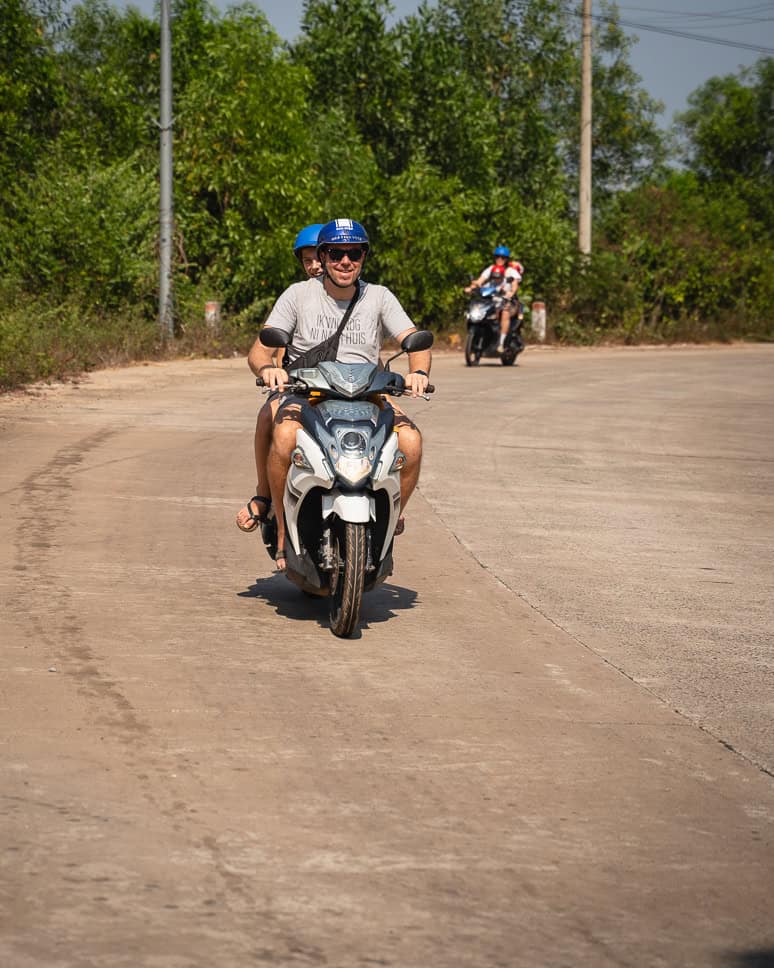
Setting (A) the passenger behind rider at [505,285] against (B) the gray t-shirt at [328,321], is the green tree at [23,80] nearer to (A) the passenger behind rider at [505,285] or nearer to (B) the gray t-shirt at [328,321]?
(A) the passenger behind rider at [505,285]

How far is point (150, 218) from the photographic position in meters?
27.6

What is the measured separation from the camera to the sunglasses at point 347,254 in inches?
311

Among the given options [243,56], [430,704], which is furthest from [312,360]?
[243,56]

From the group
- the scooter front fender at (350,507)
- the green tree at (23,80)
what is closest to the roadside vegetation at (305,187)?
the green tree at (23,80)

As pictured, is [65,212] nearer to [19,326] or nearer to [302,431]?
[19,326]

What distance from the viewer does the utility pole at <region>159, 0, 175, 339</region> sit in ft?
85.5

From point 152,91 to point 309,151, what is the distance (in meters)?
10.1

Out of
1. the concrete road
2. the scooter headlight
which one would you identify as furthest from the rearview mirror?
the concrete road

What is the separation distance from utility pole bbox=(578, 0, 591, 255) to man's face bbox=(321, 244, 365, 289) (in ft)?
101

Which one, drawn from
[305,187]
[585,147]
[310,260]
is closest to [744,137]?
[585,147]

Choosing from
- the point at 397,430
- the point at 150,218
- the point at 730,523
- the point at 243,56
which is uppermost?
the point at 243,56

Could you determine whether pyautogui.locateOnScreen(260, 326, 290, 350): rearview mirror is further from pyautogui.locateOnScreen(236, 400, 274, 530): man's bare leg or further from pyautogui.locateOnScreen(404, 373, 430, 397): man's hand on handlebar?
pyautogui.locateOnScreen(404, 373, 430, 397): man's hand on handlebar

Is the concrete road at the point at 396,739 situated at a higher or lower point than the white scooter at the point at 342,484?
lower

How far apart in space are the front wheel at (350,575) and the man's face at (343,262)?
1357 mm
